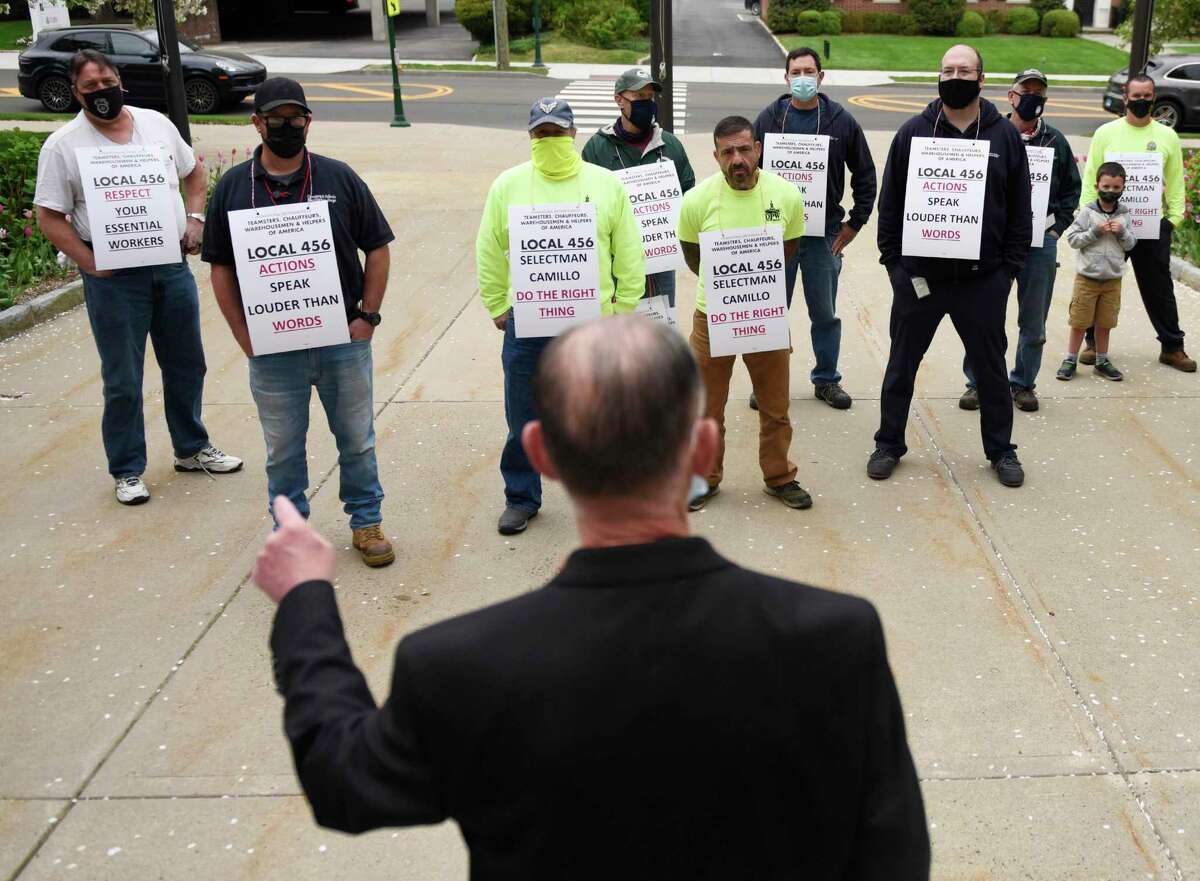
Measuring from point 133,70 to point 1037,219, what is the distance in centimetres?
1865

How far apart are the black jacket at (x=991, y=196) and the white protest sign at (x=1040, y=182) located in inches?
41.2

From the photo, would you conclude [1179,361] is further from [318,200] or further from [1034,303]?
[318,200]

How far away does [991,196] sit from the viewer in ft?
20.3

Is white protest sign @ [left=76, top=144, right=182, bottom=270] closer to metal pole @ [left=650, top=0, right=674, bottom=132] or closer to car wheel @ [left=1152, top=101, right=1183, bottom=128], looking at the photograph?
Answer: metal pole @ [left=650, top=0, right=674, bottom=132]

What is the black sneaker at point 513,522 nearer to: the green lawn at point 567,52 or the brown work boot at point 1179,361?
the brown work boot at point 1179,361

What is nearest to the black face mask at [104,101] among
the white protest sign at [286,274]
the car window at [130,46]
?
the white protest sign at [286,274]

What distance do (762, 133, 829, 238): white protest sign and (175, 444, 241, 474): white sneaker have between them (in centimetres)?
348

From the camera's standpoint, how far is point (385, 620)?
5.18 metres

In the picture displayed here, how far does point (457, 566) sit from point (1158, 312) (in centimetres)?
513

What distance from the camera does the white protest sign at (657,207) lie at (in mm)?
6754

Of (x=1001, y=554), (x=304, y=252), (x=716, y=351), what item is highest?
(x=304, y=252)

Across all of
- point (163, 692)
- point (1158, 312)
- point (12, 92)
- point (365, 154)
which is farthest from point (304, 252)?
point (12, 92)

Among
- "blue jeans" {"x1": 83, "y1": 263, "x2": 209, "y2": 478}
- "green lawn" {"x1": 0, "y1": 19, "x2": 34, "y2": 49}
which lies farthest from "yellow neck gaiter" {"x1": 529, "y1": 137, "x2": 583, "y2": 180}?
"green lawn" {"x1": 0, "y1": 19, "x2": 34, "y2": 49}

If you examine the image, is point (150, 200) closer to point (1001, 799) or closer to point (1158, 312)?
point (1001, 799)
